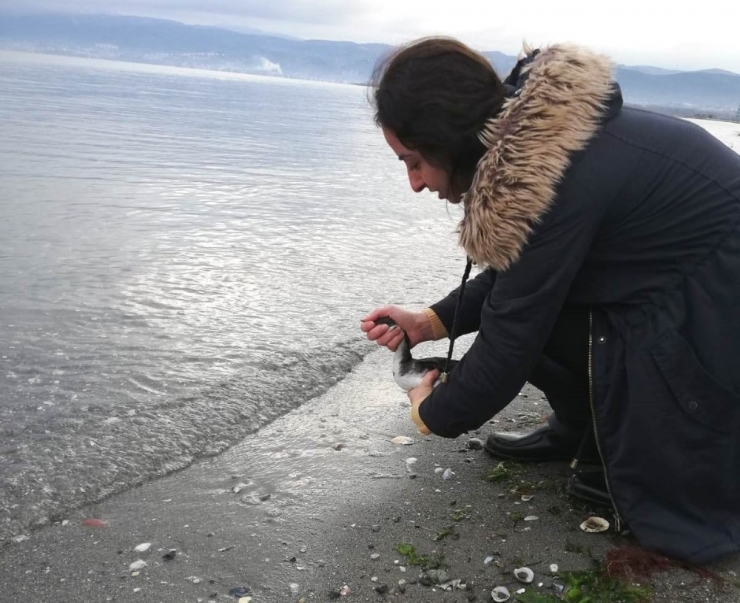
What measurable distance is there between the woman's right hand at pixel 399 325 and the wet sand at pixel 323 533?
2.03 ft

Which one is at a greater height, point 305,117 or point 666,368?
point 666,368

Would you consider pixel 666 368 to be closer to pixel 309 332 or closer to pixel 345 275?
pixel 309 332

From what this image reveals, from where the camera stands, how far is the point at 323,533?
285 cm

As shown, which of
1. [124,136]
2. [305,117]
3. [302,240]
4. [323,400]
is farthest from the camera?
[305,117]

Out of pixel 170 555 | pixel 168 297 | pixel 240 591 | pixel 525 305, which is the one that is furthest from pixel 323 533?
pixel 168 297

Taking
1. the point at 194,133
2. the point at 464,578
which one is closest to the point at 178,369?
the point at 464,578

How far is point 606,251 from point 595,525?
1107 millimetres

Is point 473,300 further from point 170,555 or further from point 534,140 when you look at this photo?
Result: point 170,555

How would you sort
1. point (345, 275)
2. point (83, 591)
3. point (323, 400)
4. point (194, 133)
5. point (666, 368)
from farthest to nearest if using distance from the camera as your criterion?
point (194, 133) → point (345, 275) → point (323, 400) → point (83, 591) → point (666, 368)

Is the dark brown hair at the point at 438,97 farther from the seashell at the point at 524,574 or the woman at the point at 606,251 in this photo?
the seashell at the point at 524,574

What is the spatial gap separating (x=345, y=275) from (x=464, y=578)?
4282 mm

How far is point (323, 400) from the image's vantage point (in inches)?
167

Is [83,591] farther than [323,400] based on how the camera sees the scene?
No

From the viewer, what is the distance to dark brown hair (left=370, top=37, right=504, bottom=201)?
2227 mm
